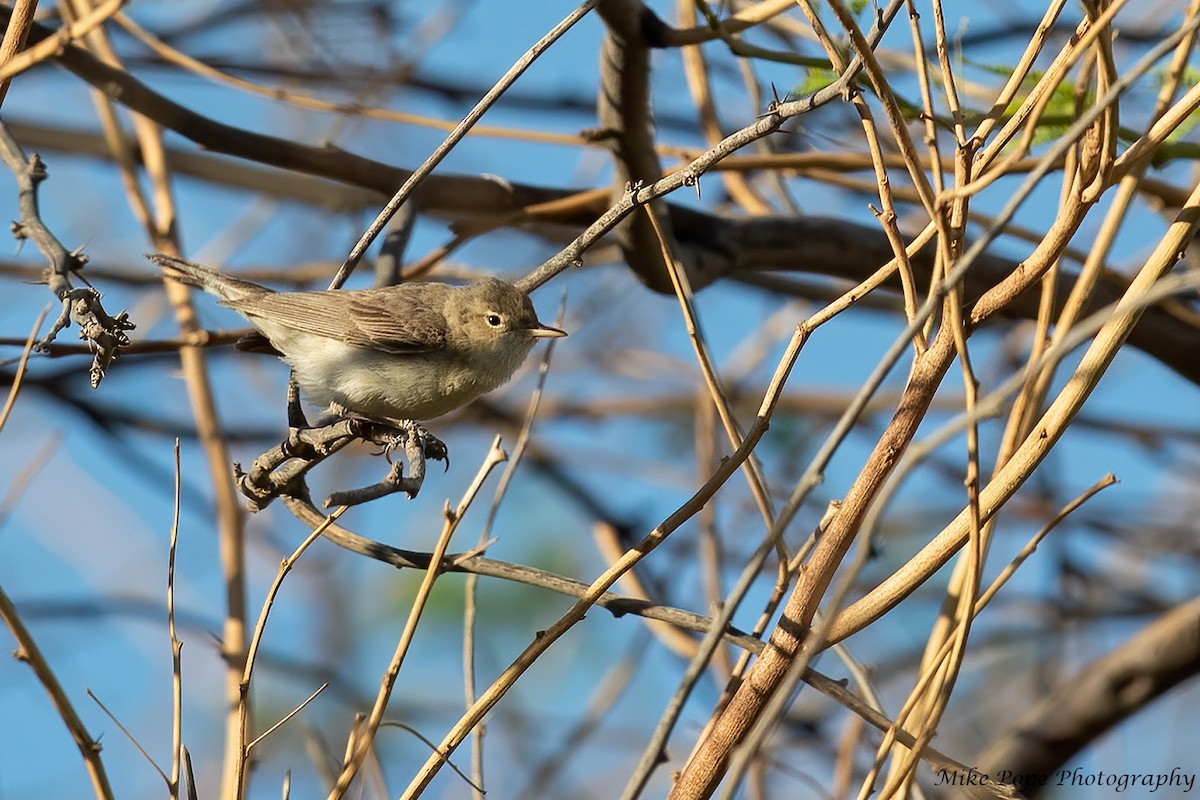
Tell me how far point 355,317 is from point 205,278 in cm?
57

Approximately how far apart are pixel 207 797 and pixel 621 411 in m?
2.88

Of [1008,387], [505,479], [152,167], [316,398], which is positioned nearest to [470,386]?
[316,398]

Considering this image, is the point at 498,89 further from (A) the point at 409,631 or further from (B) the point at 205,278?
Answer: (B) the point at 205,278

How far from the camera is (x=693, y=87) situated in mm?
4223

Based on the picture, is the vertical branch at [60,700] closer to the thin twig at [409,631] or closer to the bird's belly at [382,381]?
the thin twig at [409,631]

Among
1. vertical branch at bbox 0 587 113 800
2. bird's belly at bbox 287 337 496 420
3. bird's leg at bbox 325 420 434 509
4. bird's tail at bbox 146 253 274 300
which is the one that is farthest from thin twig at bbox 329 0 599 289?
bird's belly at bbox 287 337 496 420

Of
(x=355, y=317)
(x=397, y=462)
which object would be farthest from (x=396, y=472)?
(x=355, y=317)

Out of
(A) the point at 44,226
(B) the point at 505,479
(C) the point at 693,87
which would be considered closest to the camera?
(A) the point at 44,226

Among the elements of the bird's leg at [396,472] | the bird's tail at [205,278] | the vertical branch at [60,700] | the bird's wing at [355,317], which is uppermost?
the bird's wing at [355,317]

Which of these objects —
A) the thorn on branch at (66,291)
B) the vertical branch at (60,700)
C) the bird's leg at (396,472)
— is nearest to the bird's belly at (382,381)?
the bird's leg at (396,472)

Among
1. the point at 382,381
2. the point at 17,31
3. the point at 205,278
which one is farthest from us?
the point at 382,381

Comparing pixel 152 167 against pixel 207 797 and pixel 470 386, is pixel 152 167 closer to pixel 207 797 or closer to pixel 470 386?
pixel 470 386

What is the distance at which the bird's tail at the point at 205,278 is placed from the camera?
11.2 feet

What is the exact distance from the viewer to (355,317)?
4.02 meters
